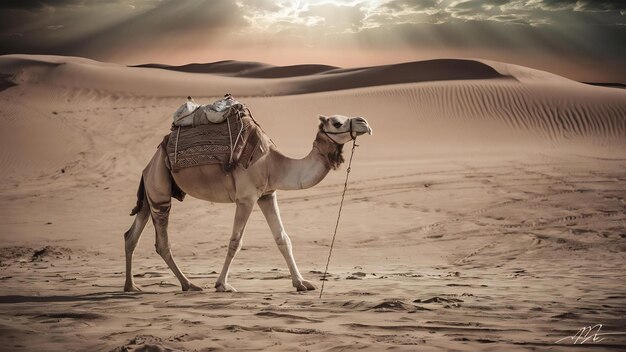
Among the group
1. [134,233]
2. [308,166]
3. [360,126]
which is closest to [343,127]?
[360,126]

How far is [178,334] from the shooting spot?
516 centimetres

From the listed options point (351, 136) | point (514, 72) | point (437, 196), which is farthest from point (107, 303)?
point (514, 72)

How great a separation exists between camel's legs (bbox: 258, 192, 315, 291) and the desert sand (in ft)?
0.52

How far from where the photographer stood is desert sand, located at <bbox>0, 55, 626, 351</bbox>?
5.26 m

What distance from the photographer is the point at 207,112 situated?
7.82m

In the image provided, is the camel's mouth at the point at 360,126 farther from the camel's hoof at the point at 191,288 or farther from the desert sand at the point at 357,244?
the camel's hoof at the point at 191,288

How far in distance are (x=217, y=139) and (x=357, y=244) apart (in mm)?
4424

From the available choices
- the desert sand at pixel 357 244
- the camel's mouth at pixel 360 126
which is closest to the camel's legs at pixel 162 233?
the desert sand at pixel 357 244

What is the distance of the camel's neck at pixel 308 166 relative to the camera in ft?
23.8

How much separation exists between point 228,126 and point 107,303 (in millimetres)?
2192

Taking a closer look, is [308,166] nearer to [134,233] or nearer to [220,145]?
[220,145]

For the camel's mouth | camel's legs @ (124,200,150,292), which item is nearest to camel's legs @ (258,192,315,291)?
the camel's mouth

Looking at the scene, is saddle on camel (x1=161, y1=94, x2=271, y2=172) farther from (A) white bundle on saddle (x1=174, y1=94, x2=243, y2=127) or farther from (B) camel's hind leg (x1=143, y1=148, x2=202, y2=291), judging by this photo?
(B) camel's hind leg (x1=143, y1=148, x2=202, y2=291)

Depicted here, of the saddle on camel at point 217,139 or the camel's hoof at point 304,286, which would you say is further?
the saddle on camel at point 217,139
